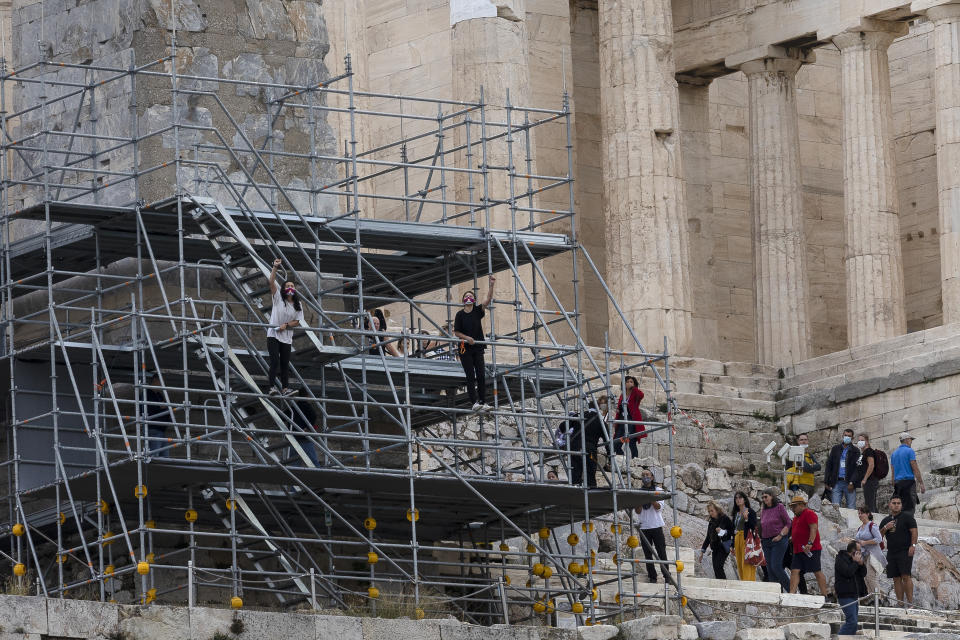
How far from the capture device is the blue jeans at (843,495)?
52656 mm

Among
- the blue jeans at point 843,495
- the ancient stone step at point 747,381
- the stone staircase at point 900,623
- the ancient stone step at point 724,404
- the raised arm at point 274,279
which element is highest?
the raised arm at point 274,279

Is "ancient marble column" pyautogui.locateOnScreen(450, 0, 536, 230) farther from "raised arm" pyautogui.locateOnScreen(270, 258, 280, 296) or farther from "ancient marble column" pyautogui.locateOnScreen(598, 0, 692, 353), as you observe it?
"raised arm" pyautogui.locateOnScreen(270, 258, 280, 296)

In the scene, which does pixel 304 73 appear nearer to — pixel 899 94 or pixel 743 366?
pixel 743 366

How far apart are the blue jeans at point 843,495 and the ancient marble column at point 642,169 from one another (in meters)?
9.74

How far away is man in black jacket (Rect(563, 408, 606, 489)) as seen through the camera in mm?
42500

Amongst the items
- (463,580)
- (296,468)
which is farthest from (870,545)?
(296,468)

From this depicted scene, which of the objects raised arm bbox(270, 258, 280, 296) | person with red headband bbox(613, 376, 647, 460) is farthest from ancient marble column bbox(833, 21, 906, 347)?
raised arm bbox(270, 258, 280, 296)

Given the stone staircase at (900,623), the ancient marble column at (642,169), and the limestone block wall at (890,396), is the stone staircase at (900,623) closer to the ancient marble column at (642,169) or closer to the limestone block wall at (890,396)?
the limestone block wall at (890,396)

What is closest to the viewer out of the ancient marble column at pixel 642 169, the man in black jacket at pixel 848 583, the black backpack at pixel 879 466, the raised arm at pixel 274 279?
the raised arm at pixel 274 279

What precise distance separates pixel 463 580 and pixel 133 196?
7.15 metres

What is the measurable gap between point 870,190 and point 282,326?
26725 millimetres

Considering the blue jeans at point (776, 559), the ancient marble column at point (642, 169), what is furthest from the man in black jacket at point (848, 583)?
the ancient marble column at point (642, 169)

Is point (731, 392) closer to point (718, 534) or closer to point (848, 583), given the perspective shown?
point (718, 534)

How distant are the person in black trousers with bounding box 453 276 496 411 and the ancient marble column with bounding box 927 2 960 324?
21630 mm
